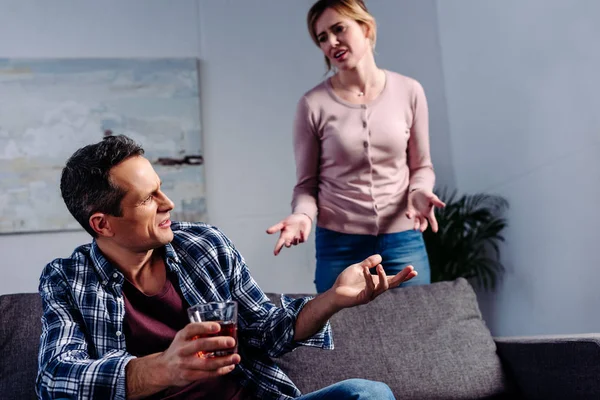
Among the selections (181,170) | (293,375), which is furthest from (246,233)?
(293,375)

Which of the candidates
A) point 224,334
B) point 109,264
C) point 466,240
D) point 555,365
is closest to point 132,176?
point 109,264

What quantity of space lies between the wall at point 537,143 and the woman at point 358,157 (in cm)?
79

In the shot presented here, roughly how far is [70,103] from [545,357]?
2978mm

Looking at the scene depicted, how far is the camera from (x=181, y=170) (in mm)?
4051

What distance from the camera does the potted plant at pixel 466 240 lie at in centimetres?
370

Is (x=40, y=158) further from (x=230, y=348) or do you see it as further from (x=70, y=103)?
(x=230, y=348)

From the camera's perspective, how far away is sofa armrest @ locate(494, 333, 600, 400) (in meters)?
1.85

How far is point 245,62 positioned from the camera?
424 centimetres

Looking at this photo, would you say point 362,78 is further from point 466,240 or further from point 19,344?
point 466,240

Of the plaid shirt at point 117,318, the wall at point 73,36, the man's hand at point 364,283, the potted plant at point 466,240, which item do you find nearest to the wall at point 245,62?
the wall at point 73,36

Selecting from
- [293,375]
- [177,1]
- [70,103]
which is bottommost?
[293,375]

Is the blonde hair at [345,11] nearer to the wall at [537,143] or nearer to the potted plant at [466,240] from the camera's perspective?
the wall at [537,143]

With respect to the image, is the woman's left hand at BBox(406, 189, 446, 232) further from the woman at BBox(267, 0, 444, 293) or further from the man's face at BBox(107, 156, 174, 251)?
the man's face at BBox(107, 156, 174, 251)

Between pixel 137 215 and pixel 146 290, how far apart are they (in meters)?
0.18
